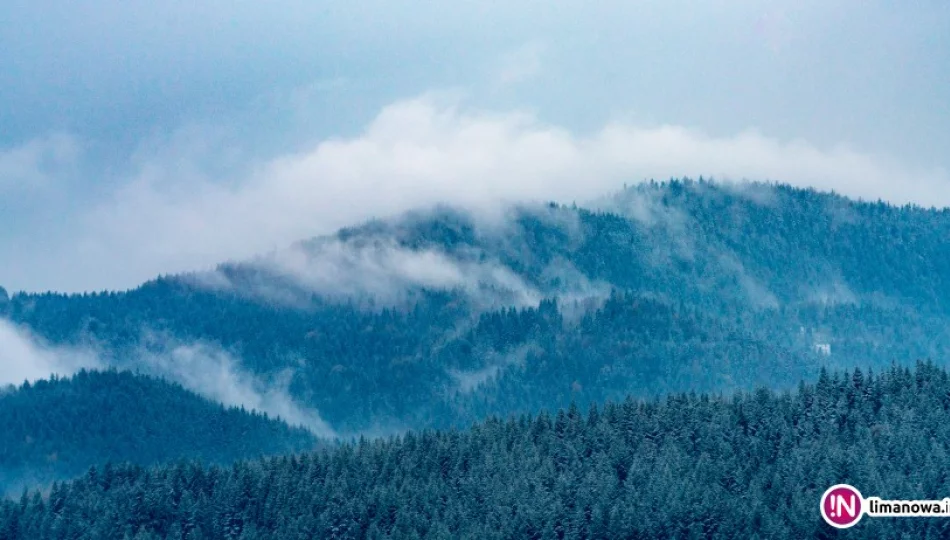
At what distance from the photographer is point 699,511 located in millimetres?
166000

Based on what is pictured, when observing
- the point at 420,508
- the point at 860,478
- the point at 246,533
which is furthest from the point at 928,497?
the point at 246,533

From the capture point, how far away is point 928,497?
161m

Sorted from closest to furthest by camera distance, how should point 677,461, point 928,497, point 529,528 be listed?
point 928,497 → point 529,528 → point 677,461

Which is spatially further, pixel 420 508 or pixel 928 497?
pixel 420 508

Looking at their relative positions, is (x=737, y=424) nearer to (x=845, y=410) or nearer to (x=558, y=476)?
(x=845, y=410)

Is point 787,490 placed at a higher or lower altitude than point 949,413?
lower

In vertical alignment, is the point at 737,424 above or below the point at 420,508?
above

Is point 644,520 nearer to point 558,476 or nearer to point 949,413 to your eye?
point 558,476

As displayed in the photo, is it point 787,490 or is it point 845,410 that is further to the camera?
point 845,410

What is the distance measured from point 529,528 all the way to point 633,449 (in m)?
31.4

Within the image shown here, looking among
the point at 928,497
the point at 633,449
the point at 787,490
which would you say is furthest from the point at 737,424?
the point at 928,497

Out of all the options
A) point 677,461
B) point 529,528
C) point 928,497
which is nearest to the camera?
point 928,497

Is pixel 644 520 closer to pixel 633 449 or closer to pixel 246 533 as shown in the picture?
pixel 633 449

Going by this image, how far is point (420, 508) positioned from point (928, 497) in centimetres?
7026
